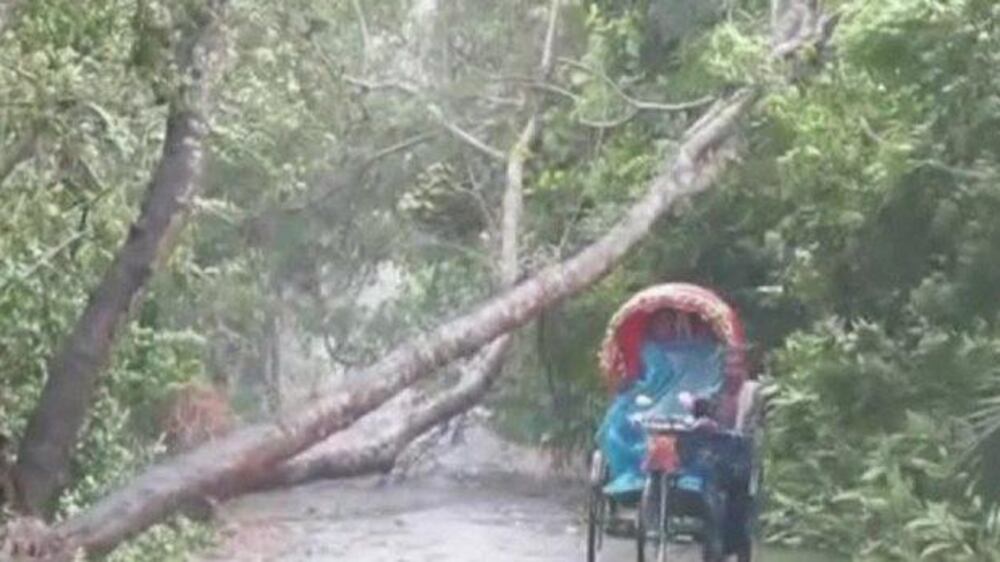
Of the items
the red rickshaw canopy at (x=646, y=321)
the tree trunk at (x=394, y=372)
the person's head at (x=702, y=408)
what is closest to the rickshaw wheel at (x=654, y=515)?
the person's head at (x=702, y=408)

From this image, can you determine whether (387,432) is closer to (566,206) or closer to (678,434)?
(566,206)

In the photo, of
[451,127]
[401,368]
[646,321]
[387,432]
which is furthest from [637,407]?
[387,432]

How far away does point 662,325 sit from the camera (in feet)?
52.7

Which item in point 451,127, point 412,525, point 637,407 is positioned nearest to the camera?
point 637,407

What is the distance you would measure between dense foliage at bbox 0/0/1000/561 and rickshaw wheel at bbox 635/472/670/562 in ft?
4.33

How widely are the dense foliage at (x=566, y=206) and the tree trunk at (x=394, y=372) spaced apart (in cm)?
63

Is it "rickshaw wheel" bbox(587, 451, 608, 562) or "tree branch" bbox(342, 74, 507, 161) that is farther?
"tree branch" bbox(342, 74, 507, 161)

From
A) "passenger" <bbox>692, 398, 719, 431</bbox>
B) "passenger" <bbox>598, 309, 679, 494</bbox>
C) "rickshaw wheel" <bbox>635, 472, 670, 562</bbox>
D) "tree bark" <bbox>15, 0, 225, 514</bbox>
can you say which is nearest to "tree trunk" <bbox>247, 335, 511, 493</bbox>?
"passenger" <bbox>598, 309, 679, 494</bbox>

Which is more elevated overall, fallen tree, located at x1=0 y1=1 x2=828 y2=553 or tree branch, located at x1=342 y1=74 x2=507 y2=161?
tree branch, located at x1=342 y1=74 x2=507 y2=161

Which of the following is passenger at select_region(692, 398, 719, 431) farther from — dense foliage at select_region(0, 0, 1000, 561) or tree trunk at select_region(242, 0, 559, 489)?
tree trunk at select_region(242, 0, 559, 489)

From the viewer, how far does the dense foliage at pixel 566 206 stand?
1209 centimetres

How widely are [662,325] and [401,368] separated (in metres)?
2.17

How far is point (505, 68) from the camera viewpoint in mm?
21750

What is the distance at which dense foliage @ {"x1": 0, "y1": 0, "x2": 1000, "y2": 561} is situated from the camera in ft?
39.7
